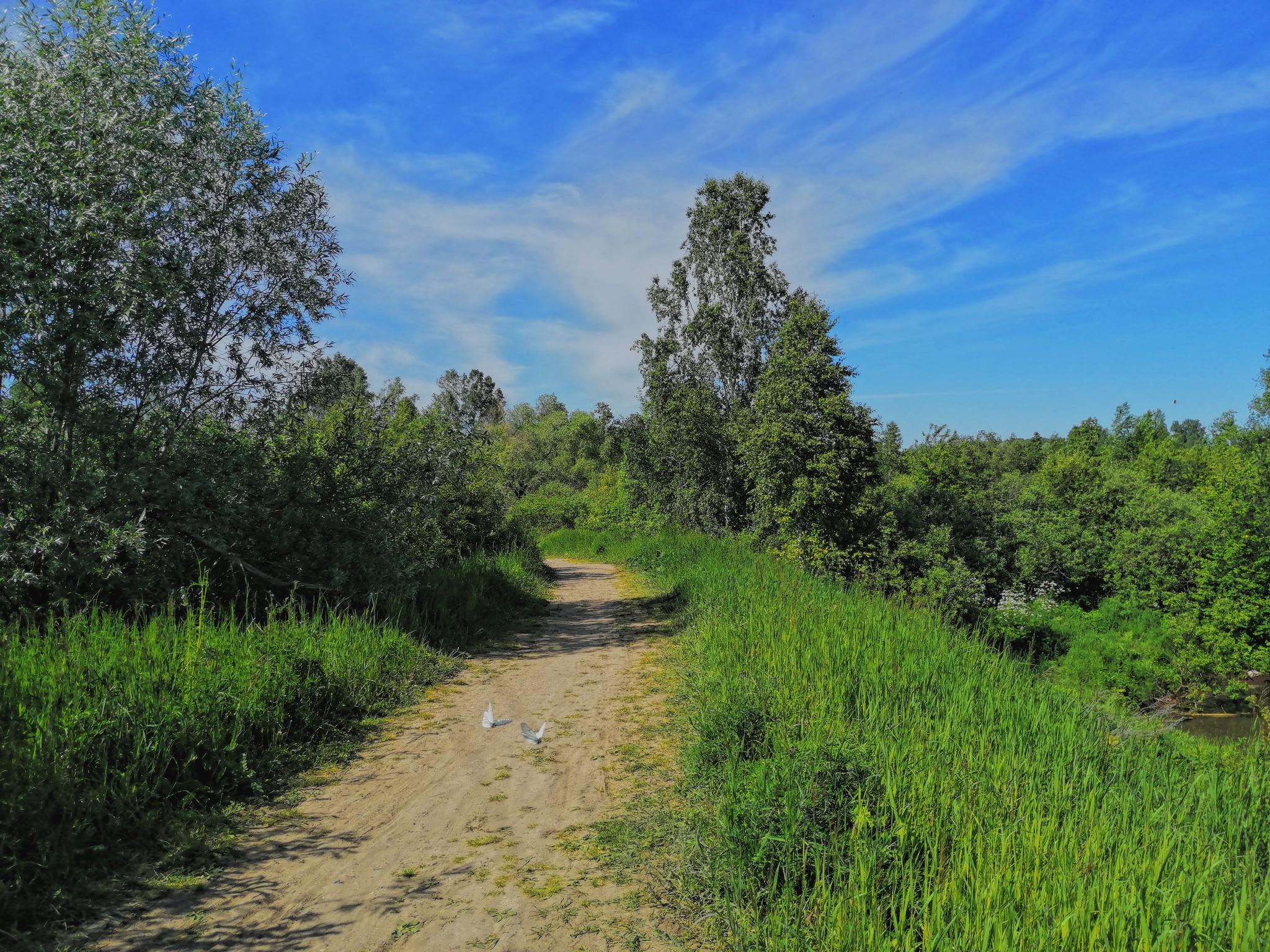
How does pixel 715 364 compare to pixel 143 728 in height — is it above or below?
above

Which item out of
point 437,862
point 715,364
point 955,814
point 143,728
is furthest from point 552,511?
point 955,814

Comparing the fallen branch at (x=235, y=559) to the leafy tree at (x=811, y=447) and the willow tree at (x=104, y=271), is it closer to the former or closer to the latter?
the willow tree at (x=104, y=271)

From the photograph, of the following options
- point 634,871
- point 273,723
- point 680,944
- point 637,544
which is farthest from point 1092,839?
point 637,544

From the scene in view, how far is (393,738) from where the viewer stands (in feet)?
19.0

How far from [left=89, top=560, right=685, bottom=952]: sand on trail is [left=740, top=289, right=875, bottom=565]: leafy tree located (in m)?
13.4

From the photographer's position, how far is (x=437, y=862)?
3768mm

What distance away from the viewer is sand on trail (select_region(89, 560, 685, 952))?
3.09m

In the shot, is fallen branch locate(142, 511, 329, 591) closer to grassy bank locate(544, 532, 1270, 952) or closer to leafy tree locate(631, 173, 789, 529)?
grassy bank locate(544, 532, 1270, 952)

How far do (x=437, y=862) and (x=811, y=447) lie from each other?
16.4 meters

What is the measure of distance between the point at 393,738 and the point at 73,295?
18.7 feet

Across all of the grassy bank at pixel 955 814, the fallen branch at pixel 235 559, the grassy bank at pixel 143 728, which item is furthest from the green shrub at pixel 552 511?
the grassy bank at pixel 955 814

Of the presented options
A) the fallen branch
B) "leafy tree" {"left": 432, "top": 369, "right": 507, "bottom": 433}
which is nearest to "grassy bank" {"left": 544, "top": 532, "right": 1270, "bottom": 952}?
the fallen branch

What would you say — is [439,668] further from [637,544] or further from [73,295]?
[637,544]

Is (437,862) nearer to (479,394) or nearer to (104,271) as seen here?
(104,271)
